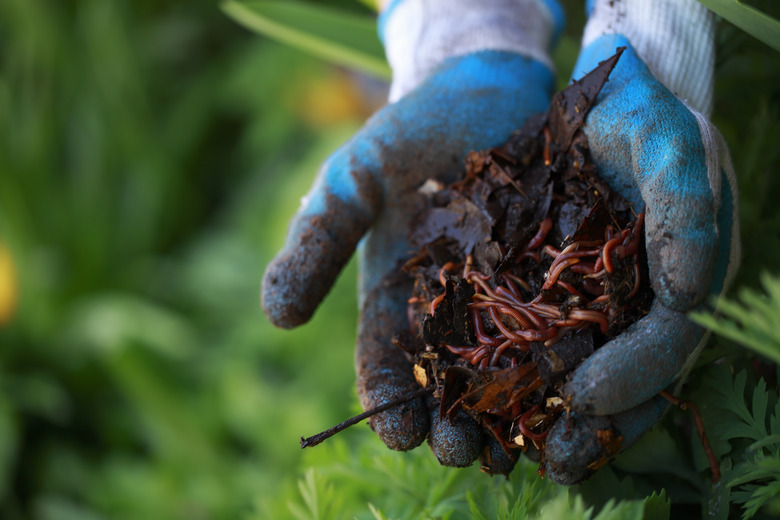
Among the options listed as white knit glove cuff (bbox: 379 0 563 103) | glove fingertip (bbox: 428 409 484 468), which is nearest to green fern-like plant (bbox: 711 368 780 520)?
glove fingertip (bbox: 428 409 484 468)

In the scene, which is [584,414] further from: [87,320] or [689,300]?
[87,320]

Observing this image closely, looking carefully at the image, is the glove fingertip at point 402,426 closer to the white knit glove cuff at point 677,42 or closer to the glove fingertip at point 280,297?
the glove fingertip at point 280,297

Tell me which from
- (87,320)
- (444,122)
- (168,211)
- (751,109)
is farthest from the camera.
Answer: (168,211)

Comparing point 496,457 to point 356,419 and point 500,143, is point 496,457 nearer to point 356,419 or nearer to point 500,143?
point 356,419

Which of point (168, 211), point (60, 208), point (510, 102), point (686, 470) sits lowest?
point (168, 211)

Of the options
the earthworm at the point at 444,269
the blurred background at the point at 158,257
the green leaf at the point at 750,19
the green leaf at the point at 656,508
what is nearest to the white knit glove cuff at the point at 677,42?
the green leaf at the point at 750,19

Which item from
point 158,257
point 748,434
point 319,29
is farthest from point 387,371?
point 158,257

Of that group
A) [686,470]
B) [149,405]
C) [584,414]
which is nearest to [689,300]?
[584,414]
